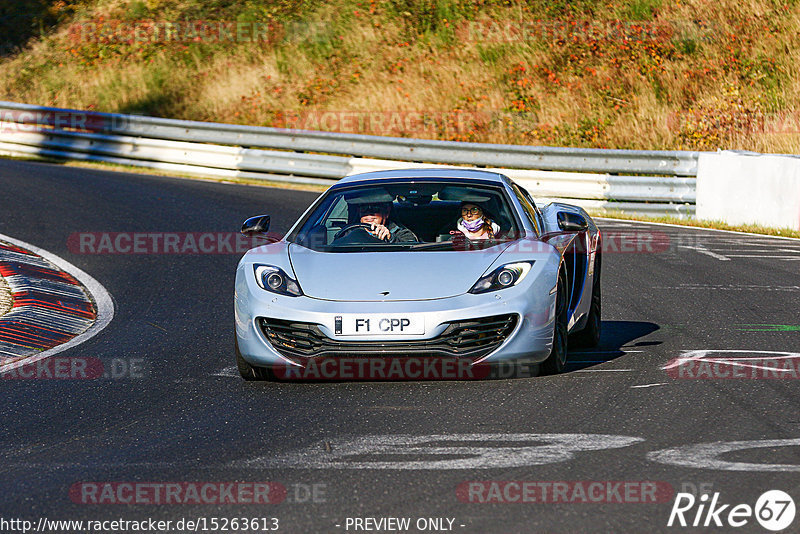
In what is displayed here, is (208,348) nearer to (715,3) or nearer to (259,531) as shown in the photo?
(259,531)

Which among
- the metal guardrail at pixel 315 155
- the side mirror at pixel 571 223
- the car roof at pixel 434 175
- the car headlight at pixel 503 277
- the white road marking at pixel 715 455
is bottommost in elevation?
the white road marking at pixel 715 455

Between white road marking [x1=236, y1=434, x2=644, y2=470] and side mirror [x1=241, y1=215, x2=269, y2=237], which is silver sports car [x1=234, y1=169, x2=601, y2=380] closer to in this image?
side mirror [x1=241, y1=215, x2=269, y2=237]

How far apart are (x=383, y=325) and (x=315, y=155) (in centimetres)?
1461

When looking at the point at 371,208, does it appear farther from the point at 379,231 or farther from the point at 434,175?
the point at 434,175

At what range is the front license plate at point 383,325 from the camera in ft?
22.3

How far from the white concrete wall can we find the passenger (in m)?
8.56

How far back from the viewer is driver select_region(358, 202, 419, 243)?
Result: 801 centimetres

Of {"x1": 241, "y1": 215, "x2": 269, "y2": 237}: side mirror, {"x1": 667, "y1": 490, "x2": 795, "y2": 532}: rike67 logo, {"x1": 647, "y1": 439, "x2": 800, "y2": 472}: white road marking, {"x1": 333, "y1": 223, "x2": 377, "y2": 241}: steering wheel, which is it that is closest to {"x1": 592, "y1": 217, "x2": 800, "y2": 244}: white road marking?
{"x1": 333, "y1": 223, "x2": 377, "y2": 241}: steering wheel

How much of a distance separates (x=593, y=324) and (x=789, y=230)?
8.05 metres

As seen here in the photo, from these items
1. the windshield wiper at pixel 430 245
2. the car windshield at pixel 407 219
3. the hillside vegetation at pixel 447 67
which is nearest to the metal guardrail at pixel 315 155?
the hillside vegetation at pixel 447 67

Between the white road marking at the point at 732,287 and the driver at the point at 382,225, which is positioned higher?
the driver at the point at 382,225

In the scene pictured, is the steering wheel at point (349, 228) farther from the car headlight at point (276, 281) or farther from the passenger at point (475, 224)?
the car headlight at point (276, 281)

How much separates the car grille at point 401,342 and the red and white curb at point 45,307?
7.35ft

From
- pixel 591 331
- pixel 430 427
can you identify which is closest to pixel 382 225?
pixel 591 331
